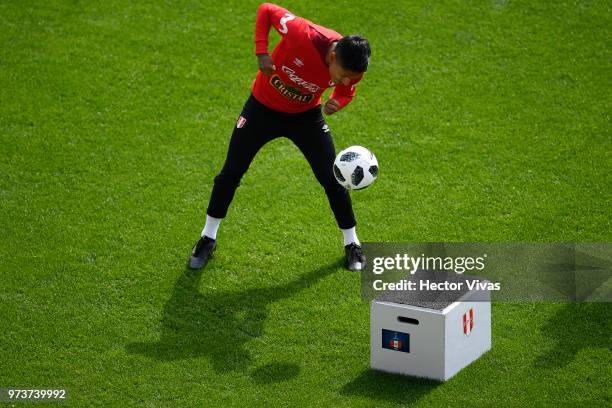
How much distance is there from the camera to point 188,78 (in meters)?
12.0

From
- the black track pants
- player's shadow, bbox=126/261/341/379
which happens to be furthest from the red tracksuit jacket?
player's shadow, bbox=126/261/341/379

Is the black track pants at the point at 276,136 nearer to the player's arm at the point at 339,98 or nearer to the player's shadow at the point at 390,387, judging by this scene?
the player's arm at the point at 339,98

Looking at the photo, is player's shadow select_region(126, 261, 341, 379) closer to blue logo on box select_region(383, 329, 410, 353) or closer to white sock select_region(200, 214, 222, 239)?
white sock select_region(200, 214, 222, 239)

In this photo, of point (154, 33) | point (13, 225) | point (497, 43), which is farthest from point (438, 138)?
point (13, 225)

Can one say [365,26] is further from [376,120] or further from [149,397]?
[149,397]

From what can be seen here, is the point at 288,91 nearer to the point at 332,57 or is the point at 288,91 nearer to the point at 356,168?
the point at 332,57

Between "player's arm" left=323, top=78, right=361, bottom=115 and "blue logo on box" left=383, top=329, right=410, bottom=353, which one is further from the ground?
"player's arm" left=323, top=78, right=361, bottom=115

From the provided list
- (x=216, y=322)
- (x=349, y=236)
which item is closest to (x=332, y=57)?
(x=349, y=236)

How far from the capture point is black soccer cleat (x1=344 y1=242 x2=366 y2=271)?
9.58 m

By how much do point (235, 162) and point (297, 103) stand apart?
884mm

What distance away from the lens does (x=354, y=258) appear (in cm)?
963

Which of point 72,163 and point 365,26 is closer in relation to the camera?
point 72,163

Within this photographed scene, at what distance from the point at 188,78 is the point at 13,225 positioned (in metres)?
3.21

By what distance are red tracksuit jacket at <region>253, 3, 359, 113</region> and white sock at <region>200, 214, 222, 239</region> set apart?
1433mm
